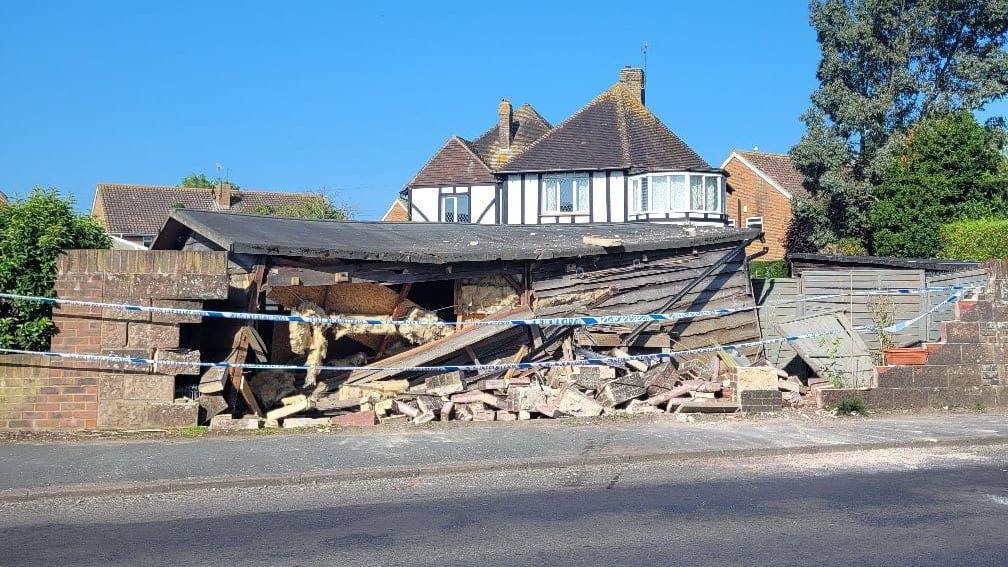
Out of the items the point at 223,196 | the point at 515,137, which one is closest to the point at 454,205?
the point at 515,137

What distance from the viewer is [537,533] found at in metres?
6.50

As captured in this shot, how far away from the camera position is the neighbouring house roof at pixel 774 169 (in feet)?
144

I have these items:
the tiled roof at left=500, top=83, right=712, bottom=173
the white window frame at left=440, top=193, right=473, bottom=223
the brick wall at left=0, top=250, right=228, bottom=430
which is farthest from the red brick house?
the brick wall at left=0, top=250, right=228, bottom=430

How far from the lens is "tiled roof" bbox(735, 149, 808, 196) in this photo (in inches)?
1743

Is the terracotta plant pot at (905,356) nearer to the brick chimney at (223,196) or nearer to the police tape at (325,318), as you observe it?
the police tape at (325,318)

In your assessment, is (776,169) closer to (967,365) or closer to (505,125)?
(505,125)

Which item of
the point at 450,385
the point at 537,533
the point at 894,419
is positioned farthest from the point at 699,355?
the point at 537,533

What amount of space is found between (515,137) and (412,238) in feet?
96.3

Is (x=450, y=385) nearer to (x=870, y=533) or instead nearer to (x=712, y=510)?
(x=712, y=510)

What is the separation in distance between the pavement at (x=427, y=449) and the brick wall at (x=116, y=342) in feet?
2.03


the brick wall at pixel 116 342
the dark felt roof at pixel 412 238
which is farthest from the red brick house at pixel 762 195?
the brick wall at pixel 116 342

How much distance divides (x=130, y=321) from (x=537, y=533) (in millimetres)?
5765

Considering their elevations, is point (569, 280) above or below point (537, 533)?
above

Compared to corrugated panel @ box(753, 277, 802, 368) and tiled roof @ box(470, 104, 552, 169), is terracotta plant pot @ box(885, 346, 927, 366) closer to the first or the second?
corrugated panel @ box(753, 277, 802, 368)
